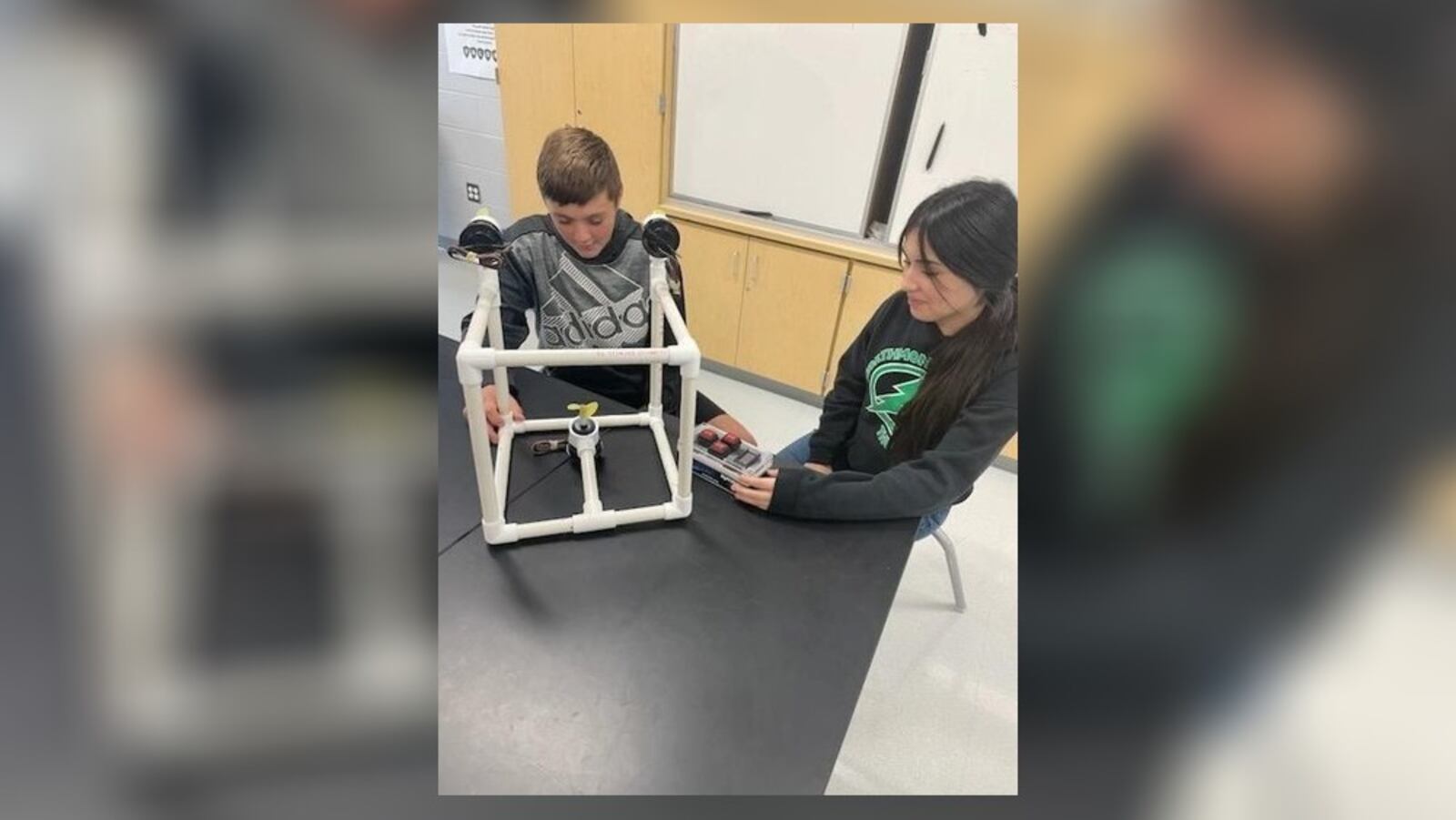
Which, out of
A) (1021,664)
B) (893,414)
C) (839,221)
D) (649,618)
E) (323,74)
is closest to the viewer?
(323,74)

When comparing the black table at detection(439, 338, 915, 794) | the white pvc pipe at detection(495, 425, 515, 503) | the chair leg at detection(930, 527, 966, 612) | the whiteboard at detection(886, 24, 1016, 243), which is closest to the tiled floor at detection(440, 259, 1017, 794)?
the chair leg at detection(930, 527, 966, 612)

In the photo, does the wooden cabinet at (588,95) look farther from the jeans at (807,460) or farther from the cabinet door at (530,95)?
the jeans at (807,460)

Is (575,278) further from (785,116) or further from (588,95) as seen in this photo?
(785,116)

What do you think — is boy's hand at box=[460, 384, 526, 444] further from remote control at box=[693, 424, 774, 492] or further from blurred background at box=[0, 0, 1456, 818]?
blurred background at box=[0, 0, 1456, 818]

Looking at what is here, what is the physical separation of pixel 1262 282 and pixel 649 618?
61 centimetres

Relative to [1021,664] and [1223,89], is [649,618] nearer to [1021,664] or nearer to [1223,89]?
[1021,664]

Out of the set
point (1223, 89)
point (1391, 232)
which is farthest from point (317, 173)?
point (1391, 232)

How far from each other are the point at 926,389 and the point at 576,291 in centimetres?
53

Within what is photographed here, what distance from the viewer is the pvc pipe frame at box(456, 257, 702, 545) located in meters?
0.61

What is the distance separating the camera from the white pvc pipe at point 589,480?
77 centimetres

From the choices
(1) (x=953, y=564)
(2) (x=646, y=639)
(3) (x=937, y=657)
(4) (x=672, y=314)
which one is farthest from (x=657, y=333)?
(3) (x=937, y=657)

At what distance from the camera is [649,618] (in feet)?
2.16

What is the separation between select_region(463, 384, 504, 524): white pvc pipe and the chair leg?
0.61m

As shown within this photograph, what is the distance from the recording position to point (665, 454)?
2.90 feet
